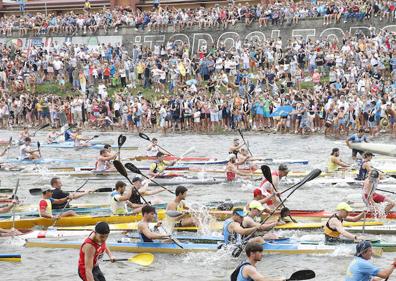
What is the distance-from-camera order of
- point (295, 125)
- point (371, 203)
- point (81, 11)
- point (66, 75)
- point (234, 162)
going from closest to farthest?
point (371, 203) → point (234, 162) → point (295, 125) → point (66, 75) → point (81, 11)

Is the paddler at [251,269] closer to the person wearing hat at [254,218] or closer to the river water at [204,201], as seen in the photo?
the person wearing hat at [254,218]

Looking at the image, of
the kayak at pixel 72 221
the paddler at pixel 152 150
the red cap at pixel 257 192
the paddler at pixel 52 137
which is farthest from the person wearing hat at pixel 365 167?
the paddler at pixel 52 137

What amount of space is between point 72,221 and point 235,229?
511cm

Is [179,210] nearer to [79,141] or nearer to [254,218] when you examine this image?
[254,218]

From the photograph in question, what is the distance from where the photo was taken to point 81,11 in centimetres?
6241

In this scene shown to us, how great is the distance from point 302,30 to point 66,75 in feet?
44.2

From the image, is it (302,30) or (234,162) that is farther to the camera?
(302,30)

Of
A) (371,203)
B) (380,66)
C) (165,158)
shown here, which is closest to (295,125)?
(380,66)

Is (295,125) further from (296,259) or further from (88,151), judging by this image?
(296,259)

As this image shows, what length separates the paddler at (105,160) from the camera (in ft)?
88.9

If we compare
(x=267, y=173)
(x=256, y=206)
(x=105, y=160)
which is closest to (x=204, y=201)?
(x=105, y=160)

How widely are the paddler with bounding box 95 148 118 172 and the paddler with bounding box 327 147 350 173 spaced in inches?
255

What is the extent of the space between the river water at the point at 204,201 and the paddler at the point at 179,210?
1.14 metres

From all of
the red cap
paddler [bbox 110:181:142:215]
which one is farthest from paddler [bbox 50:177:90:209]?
the red cap
